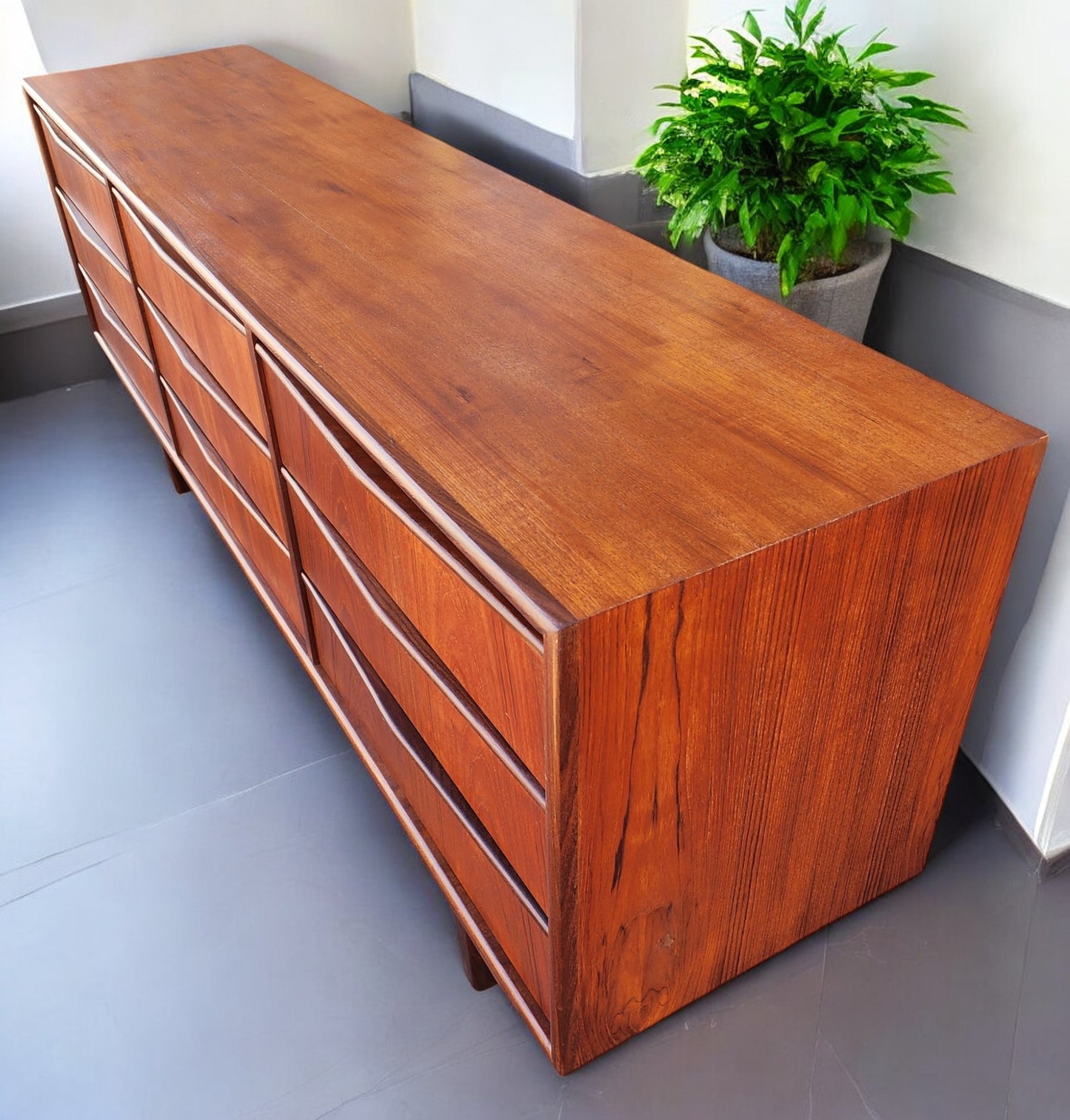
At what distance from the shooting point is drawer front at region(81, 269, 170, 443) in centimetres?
221

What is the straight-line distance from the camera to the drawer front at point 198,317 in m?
1.51

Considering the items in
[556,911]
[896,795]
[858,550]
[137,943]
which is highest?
[858,550]

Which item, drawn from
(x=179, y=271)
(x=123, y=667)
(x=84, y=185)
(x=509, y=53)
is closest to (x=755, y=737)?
(x=179, y=271)

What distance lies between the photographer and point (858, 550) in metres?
1.03

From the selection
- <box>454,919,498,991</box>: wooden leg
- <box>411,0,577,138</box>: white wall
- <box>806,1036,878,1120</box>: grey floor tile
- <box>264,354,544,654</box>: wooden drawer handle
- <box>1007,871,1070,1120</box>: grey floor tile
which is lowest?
<box>1007,871,1070,1120</box>: grey floor tile

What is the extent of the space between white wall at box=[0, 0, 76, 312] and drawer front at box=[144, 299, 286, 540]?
3.10 feet

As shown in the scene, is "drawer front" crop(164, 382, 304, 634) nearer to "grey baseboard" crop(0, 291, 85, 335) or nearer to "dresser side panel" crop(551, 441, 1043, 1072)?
"dresser side panel" crop(551, 441, 1043, 1072)

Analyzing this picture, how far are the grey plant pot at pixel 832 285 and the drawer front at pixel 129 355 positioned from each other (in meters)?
1.21

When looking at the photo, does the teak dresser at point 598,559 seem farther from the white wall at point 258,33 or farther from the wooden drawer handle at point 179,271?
the white wall at point 258,33

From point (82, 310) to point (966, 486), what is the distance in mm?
2488

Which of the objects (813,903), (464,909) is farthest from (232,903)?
(813,903)

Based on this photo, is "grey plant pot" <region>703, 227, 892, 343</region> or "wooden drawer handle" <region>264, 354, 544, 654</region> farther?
"grey plant pot" <region>703, 227, 892, 343</region>

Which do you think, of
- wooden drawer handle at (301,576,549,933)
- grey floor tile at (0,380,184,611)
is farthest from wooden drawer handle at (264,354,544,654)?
grey floor tile at (0,380,184,611)

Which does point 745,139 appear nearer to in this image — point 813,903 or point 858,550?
point 858,550
